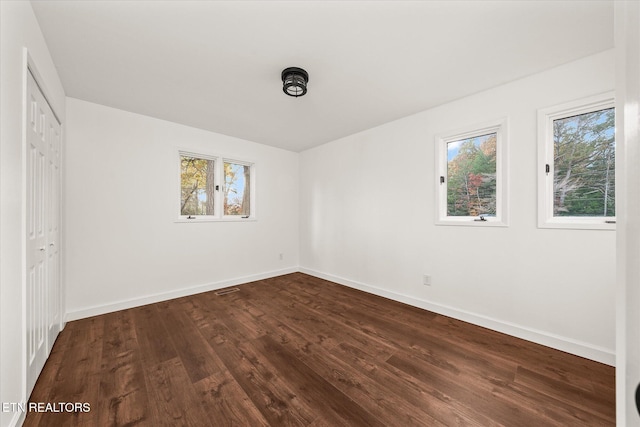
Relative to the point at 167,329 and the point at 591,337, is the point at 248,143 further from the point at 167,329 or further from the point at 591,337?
the point at 591,337

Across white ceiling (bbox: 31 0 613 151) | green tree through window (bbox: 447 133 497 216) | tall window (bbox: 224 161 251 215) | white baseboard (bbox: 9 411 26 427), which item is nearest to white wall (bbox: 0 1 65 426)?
white baseboard (bbox: 9 411 26 427)

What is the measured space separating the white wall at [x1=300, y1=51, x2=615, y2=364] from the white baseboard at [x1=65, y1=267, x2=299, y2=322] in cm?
147

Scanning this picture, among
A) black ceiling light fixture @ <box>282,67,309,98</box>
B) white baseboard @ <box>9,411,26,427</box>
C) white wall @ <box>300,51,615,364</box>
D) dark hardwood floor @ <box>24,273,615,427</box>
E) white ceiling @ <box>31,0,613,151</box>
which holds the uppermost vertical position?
white ceiling @ <box>31,0,613,151</box>

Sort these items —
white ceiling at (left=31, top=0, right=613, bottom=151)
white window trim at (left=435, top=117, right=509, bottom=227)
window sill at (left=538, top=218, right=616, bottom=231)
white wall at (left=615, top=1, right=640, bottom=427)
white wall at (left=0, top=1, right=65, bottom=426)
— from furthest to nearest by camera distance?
white window trim at (left=435, top=117, right=509, bottom=227) → window sill at (left=538, top=218, right=616, bottom=231) → white ceiling at (left=31, top=0, right=613, bottom=151) → white wall at (left=0, top=1, right=65, bottom=426) → white wall at (left=615, top=1, right=640, bottom=427)

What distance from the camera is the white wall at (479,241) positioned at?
210 cm

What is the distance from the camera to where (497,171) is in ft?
8.52

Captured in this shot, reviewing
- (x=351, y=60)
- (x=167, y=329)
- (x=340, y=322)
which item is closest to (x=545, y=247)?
(x=340, y=322)

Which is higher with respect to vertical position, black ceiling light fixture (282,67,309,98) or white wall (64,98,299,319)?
black ceiling light fixture (282,67,309,98)

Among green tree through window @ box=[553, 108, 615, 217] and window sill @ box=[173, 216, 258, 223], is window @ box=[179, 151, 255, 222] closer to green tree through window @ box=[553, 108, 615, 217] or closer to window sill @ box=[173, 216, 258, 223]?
window sill @ box=[173, 216, 258, 223]

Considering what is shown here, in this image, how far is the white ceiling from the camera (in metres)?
1.64

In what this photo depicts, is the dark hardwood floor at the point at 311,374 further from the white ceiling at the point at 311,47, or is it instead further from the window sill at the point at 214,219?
the white ceiling at the point at 311,47

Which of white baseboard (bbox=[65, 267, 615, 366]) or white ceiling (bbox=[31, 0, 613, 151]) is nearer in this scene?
white ceiling (bbox=[31, 0, 613, 151])

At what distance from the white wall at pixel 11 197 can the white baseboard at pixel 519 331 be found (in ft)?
11.2

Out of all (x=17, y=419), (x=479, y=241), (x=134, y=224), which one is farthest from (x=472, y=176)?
(x=134, y=224)
